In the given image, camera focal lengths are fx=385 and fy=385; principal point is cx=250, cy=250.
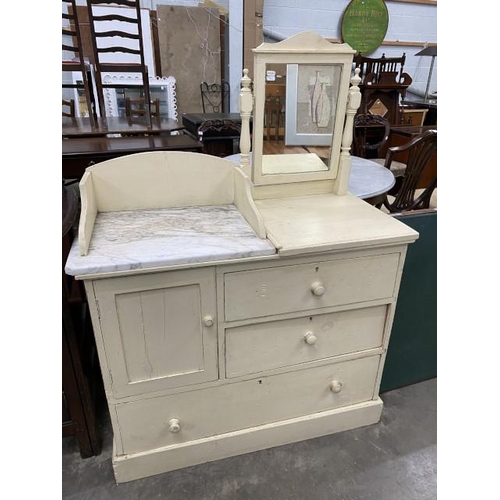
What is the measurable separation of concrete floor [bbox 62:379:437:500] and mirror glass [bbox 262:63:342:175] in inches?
40.4

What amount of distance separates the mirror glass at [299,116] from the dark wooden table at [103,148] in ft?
2.79

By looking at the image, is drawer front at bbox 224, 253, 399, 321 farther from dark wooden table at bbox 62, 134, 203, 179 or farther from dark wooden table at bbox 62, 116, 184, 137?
dark wooden table at bbox 62, 116, 184, 137

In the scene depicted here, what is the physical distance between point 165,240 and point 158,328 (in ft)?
0.83

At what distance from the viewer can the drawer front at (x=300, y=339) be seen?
121 centimetres

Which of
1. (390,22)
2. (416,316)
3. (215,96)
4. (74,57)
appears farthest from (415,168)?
(74,57)

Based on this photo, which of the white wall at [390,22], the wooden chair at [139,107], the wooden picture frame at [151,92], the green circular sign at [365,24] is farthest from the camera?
the green circular sign at [365,24]

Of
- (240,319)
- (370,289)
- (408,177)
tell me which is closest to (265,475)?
(240,319)

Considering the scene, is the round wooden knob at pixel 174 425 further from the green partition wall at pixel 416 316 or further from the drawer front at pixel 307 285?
the green partition wall at pixel 416 316

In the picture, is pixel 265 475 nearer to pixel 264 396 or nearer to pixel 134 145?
pixel 264 396

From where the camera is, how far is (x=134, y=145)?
2049mm

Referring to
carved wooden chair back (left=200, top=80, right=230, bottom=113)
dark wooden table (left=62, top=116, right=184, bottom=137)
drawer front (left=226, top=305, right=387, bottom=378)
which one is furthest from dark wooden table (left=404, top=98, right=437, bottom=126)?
drawer front (left=226, top=305, right=387, bottom=378)

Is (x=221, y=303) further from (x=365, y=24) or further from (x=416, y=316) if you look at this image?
(x=365, y=24)

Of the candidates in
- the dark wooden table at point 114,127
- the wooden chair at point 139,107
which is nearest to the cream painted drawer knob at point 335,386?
the dark wooden table at point 114,127

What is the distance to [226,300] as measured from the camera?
1.11m
